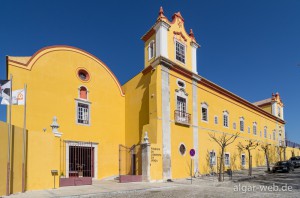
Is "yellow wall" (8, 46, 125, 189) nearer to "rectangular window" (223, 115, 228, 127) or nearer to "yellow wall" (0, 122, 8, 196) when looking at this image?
"yellow wall" (0, 122, 8, 196)

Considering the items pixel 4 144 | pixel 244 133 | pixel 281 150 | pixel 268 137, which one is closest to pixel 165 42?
pixel 4 144

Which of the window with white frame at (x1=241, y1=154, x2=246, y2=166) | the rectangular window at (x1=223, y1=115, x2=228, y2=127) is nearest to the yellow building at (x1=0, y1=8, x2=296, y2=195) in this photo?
the rectangular window at (x1=223, y1=115, x2=228, y2=127)

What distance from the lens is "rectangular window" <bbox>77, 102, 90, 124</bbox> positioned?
19.9 meters

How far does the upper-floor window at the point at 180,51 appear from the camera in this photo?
2231 cm

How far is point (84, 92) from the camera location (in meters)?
20.6

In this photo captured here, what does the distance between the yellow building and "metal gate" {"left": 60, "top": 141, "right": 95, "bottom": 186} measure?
0.06 m

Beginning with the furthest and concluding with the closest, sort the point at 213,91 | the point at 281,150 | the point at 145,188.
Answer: the point at 281,150
the point at 213,91
the point at 145,188

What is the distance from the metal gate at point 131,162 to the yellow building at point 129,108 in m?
0.08

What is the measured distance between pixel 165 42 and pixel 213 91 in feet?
26.6

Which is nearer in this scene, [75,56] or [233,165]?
[75,56]

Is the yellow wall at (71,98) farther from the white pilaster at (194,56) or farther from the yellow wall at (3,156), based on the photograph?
the white pilaster at (194,56)

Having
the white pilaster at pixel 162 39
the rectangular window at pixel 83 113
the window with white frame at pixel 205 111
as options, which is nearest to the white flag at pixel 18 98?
the rectangular window at pixel 83 113

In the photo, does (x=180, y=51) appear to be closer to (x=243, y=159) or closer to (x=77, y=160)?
(x=77, y=160)

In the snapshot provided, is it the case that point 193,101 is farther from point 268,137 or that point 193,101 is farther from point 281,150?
point 281,150
